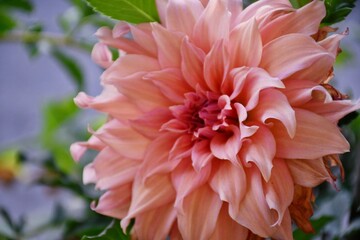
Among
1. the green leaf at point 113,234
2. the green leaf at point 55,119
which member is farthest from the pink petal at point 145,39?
the green leaf at point 55,119

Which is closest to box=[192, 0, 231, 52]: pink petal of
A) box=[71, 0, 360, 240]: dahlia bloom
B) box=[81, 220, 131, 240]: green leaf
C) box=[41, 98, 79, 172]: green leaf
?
box=[71, 0, 360, 240]: dahlia bloom

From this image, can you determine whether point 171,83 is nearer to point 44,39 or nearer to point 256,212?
point 256,212

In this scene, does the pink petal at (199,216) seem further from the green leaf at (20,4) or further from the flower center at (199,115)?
the green leaf at (20,4)

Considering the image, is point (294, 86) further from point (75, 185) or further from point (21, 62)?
point (21, 62)

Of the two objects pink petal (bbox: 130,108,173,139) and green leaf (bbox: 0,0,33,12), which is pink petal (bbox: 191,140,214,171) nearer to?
pink petal (bbox: 130,108,173,139)

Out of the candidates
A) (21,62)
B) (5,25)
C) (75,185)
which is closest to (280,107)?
(75,185)

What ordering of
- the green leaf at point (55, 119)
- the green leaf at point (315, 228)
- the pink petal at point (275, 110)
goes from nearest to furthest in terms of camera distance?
the pink petal at point (275, 110) < the green leaf at point (315, 228) < the green leaf at point (55, 119)

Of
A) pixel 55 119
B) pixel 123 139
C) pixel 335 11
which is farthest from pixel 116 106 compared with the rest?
pixel 55 119
